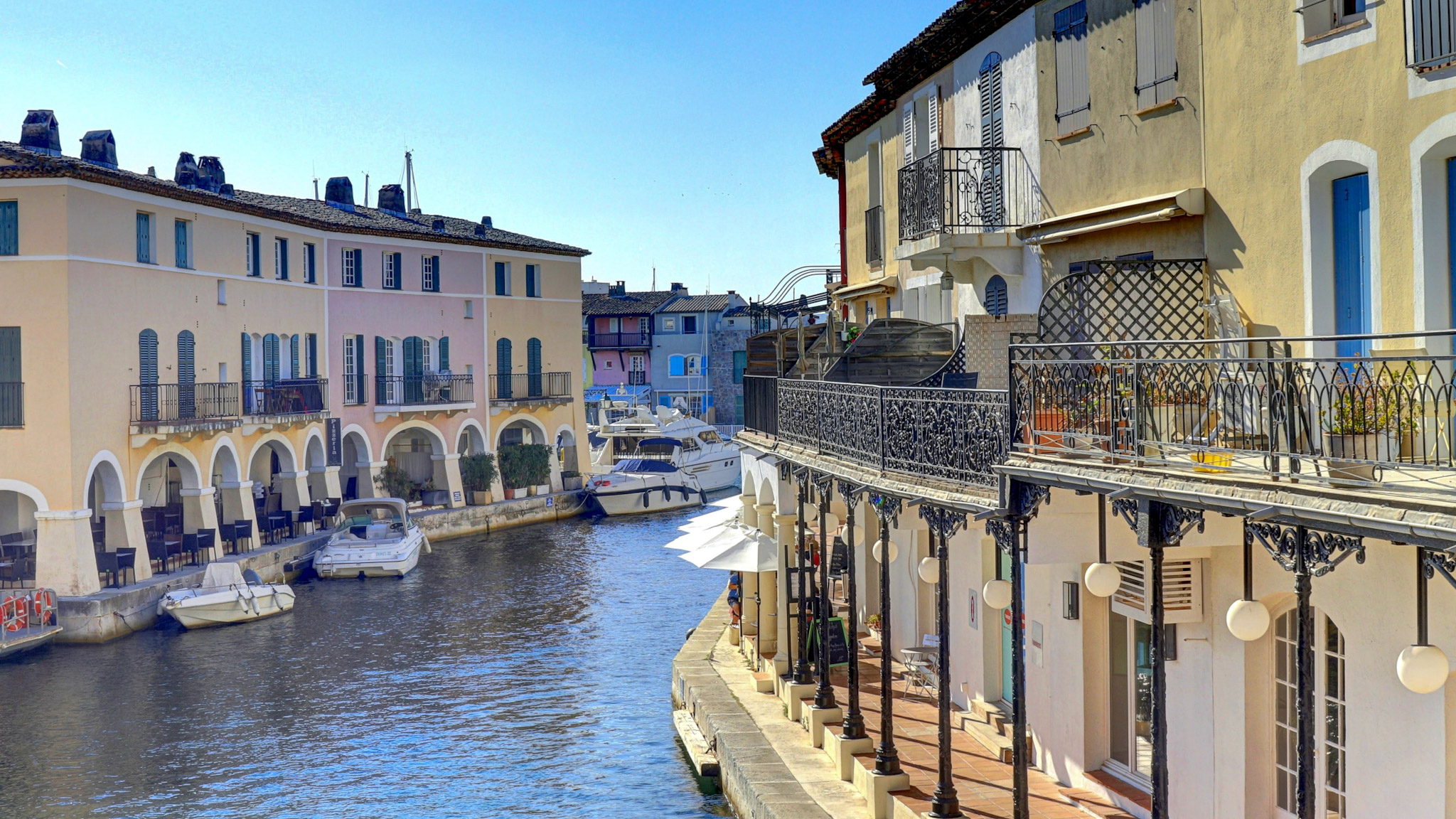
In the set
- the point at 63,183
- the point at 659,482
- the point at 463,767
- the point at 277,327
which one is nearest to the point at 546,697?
the point at 463,767

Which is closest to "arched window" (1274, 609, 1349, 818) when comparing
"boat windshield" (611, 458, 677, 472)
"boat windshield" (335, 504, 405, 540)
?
"boat windshield" (335, 504, 405, 540)

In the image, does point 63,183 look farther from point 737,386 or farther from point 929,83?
point 737,386

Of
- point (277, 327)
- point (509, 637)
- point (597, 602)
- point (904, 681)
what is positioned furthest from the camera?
point (277, 327)

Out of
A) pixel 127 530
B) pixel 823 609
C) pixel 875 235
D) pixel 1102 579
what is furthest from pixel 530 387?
pixel 1102 579

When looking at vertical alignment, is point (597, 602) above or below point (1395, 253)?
below

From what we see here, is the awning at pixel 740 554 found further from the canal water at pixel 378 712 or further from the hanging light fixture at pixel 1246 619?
the hanging light fixture at pixel 1246 619

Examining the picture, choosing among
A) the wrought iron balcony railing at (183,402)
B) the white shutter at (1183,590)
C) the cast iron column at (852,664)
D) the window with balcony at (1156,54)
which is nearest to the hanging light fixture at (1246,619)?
the white shutter at (1183,590)

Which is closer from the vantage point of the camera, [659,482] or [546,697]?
[546,697]

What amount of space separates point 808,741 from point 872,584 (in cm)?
712

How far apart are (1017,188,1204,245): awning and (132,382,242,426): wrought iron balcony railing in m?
25.0

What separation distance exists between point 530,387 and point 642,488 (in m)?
6.12

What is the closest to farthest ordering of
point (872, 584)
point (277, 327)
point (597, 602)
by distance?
point (872, 584) < point (597, 602) < point (277, 327)

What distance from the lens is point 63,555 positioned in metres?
29.0

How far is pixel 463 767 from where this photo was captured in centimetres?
1891
